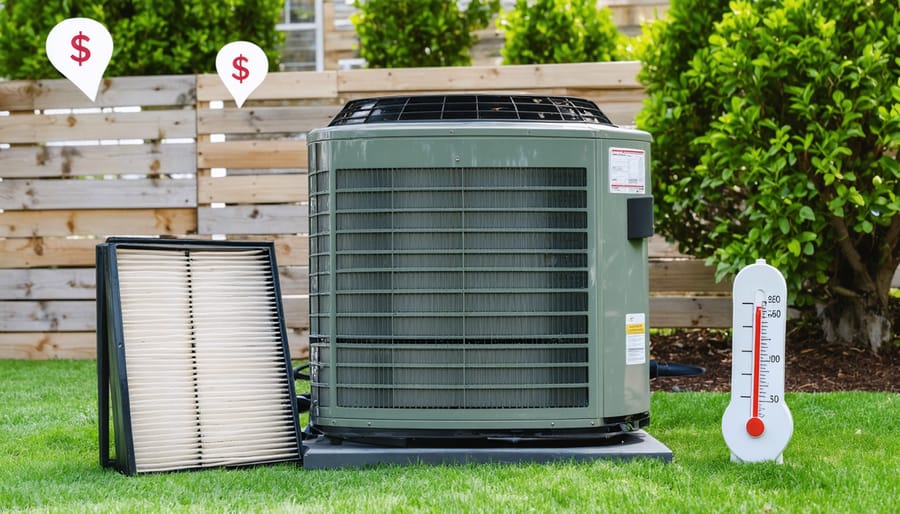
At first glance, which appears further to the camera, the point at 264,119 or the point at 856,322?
the point at 264,119

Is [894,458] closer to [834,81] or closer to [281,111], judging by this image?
[834,81]

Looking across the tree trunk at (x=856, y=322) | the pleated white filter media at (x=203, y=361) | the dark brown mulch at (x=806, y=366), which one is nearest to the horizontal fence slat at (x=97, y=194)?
the dark brown mulch at (x=806, y=366)

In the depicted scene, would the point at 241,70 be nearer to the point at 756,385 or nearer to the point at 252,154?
Result: the point at 252,154

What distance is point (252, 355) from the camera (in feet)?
11.7

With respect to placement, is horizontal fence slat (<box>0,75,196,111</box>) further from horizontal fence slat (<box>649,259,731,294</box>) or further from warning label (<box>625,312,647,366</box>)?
warning label (<box>625,312,647,366</box>)

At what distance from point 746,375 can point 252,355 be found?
1565 millimetres

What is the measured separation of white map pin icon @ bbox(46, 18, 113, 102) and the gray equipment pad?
3.56 metres

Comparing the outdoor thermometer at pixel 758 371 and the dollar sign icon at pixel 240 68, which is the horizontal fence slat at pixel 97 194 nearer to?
the dollar sign icon at pixel 240 68

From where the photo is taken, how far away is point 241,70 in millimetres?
6508

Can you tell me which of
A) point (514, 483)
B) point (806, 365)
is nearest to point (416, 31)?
point (806, 365)

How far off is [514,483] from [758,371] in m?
0.85

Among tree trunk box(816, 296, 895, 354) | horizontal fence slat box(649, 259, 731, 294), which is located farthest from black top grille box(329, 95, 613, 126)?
horizontal fence slat box(649, 259, 731, 294)

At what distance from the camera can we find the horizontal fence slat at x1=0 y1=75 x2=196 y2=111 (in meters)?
6.68

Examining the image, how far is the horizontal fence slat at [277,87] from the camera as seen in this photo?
661 cm
